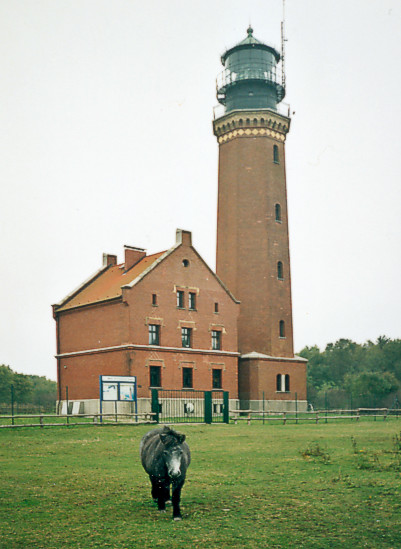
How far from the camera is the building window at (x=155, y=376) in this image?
4050 cm

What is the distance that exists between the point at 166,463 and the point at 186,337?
35.0m

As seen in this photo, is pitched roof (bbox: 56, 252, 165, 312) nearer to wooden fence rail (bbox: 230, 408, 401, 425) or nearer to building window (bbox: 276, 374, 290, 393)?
wooden fence rail (bbox: 230, 408, 401, 425)

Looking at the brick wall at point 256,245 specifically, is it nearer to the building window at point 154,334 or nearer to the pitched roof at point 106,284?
the pitched roof at point 106,284

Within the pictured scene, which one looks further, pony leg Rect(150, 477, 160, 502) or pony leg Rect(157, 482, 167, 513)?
pony leg Rect(150, 477, 160, 502)

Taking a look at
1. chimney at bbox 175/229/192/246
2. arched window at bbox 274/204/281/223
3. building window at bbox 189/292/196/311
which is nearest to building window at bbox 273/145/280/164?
→ arched window at bbox 274/204/281/223

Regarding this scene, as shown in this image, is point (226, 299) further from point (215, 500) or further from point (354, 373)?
point (354, 373)

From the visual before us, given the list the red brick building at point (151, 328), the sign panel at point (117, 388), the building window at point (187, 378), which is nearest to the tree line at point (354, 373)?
the red brick building at point (151, 328)

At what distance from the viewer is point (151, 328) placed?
41.3m

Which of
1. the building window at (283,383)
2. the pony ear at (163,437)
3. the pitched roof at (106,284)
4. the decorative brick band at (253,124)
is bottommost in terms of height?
the building window at (283,383)

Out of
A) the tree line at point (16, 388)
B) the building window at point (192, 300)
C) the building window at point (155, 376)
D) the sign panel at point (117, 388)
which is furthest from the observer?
the tree line at point (16, 388)

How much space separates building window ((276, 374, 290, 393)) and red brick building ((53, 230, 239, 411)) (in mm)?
3954

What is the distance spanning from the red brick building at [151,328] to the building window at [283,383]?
395 centimetres

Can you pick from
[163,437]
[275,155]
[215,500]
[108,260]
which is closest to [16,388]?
[108,260]

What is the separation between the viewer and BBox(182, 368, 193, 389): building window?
42625 mm
